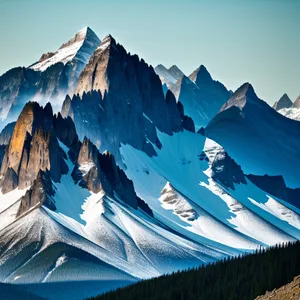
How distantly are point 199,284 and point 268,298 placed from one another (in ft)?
178

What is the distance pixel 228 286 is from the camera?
178750 mm

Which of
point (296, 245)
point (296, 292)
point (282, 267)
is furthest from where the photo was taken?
point (296, 245)

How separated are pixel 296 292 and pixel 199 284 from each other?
57.7m

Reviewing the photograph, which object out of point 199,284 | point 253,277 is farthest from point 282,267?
point 199,284

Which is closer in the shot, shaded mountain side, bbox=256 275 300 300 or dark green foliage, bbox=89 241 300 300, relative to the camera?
shaded mountain side, bbox=256 275 300 300

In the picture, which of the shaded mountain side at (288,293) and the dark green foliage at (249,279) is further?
the dark green foliage at (249,279)

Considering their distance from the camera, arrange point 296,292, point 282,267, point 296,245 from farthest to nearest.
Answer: point 296,245 → point 282,267 → point 296,292

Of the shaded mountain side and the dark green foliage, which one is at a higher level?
the dark green foliage

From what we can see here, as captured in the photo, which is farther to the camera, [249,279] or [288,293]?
[249,279]

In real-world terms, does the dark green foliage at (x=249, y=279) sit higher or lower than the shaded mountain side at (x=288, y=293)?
higher

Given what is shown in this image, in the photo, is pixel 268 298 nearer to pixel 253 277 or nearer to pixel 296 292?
pixel 296 292

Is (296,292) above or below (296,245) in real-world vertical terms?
below

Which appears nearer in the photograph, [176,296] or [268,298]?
[268,298]

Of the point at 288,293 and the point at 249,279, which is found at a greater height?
the point at 249,279
